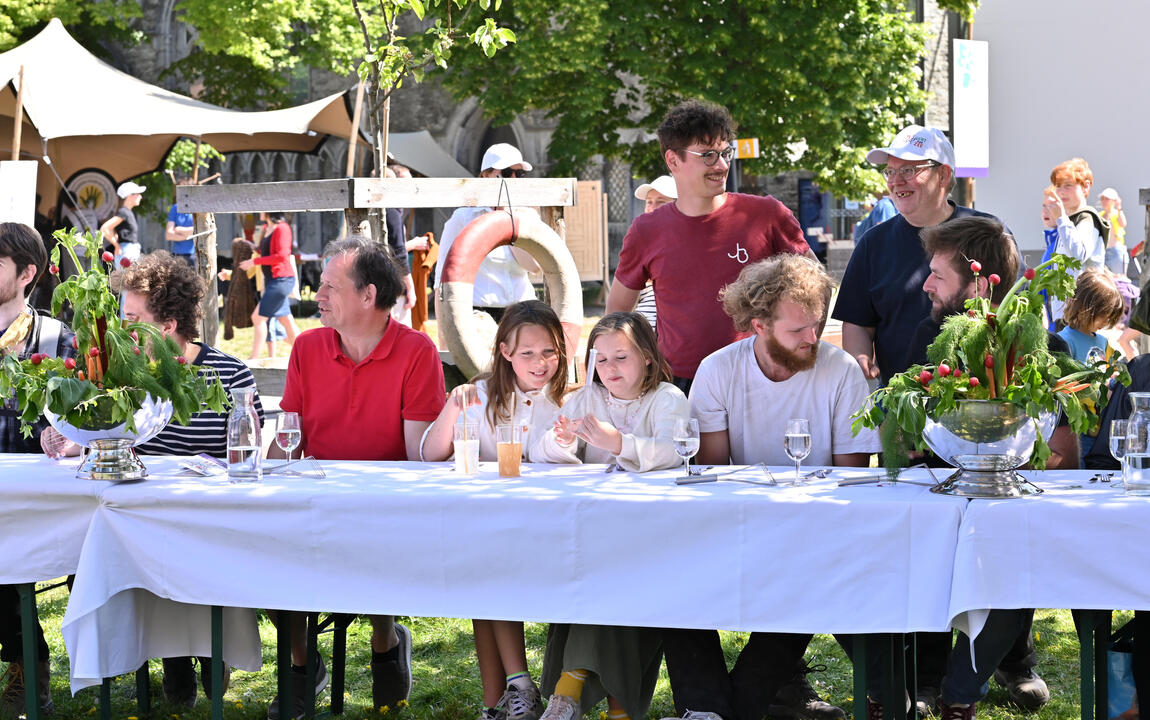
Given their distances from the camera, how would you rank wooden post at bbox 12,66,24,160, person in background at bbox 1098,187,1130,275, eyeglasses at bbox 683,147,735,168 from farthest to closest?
wooden post at bbox 12,66,24,160 < person in background at bbox 1098,187,1130,275 < eyeglasses at bbox 683,147,735,168

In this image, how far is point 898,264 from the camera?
4.21m

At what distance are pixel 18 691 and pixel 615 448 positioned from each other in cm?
196

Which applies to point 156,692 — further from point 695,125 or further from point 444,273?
point 444,273

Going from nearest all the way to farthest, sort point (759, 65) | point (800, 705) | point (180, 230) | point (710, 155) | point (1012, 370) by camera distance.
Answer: point (1012, 370) < point (800, 705) < point (710, 155) < point (180, 230) < point (759, 65)

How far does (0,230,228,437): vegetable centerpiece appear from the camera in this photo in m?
3.37

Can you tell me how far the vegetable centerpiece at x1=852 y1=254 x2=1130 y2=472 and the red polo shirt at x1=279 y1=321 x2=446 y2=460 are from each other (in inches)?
61.5

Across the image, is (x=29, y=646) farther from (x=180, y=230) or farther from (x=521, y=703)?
(x=180, y=230)

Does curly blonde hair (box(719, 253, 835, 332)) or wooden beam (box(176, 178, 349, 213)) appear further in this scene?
wooden beam (box(176, 178, 349, 213))

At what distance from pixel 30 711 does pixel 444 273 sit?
4.38 metres

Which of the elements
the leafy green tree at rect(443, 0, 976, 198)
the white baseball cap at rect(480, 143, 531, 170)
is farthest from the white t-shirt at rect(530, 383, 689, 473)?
the leafy green tree at rect(443, 0, 976, 198)

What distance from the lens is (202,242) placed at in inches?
376

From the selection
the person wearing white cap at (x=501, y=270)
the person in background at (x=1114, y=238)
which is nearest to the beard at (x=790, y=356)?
the person wearing white cap at (x=501, y=270)

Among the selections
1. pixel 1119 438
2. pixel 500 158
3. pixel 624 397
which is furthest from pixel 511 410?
pixel 500 158

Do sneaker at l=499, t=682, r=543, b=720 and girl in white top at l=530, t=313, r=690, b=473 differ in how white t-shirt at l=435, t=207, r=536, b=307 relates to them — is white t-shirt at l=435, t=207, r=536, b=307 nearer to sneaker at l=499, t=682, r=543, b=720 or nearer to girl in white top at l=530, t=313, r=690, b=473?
girl in white top at l=530, t=313, r=690, b=473
